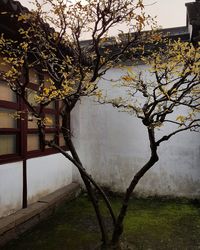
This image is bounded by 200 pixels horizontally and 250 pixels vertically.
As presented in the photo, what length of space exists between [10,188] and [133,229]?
10.1 feet

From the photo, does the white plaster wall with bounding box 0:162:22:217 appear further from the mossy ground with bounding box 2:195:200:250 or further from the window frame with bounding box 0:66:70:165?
the mossy ground with bounding box 2:195:200:250

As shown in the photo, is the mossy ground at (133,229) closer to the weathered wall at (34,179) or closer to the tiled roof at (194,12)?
the weathered wall at (34,179)

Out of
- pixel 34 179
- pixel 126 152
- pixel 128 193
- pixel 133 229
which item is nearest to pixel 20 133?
pixel 34 179

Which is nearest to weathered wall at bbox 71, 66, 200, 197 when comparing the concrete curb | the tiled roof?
the concrete curb

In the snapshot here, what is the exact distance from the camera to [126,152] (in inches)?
408

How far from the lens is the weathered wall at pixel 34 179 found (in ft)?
22.8

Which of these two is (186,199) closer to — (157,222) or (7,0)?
(157,222)

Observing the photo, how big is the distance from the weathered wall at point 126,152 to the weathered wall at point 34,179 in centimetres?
112

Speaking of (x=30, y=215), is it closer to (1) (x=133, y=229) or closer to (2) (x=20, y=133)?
(2) (x=20, y=133)

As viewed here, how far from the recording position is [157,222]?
7.66 meters

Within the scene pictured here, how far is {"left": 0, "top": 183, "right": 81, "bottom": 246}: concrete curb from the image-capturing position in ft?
20.6

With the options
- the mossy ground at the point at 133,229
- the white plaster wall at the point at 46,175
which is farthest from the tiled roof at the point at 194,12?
the white plaster wall at the point at 46,175

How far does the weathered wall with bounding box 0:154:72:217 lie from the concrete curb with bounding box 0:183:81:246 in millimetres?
206

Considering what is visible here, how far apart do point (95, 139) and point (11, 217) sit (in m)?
4.66
